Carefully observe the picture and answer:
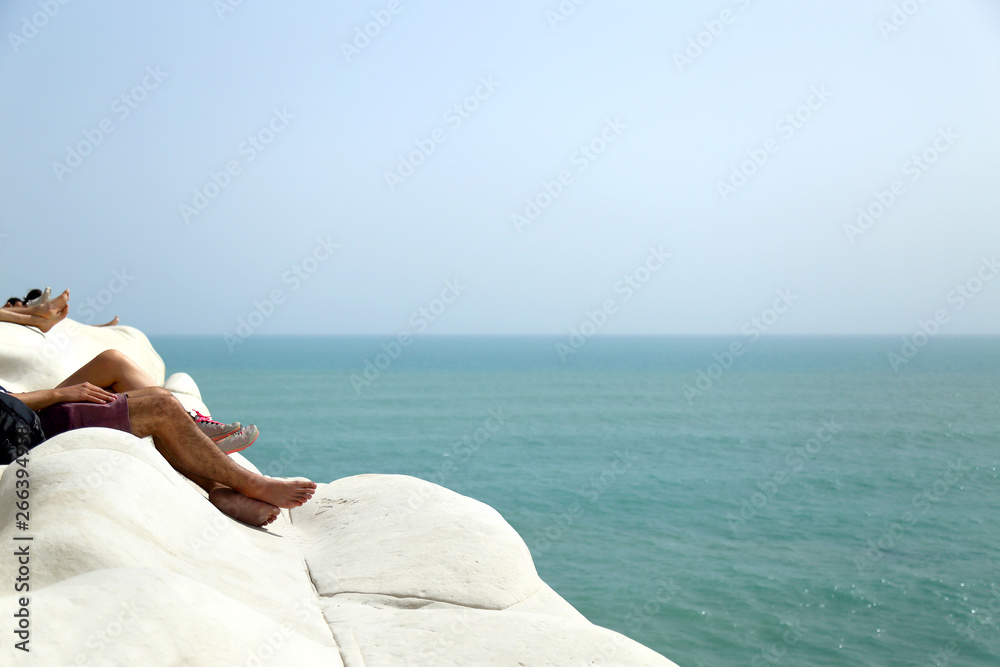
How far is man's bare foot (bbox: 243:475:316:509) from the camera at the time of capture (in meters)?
4.45

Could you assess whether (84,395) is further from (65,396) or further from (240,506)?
(240,506)

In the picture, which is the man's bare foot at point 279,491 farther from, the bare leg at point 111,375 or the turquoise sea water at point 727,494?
the turquoise sea water at point 727,494

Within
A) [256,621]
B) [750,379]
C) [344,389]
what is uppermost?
[750,379]

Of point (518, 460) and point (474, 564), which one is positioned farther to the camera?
point (518, 460)

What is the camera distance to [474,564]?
13.4 feet

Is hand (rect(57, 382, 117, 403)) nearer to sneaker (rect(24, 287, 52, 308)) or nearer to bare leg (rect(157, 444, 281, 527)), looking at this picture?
bare leg (rect(157, 444, 281, 527))

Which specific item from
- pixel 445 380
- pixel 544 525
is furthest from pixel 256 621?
pixel 445 380

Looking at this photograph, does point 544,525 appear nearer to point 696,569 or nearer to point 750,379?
point 696,569

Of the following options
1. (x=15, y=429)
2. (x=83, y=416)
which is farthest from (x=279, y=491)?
(x=15, y=429)

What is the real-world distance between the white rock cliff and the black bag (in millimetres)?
336

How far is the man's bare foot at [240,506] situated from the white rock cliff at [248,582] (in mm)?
89

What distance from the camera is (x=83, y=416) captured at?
4.09 m

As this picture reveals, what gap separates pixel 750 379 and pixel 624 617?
57993 mm

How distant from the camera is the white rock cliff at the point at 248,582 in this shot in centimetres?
232
